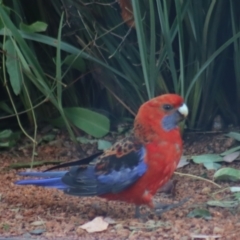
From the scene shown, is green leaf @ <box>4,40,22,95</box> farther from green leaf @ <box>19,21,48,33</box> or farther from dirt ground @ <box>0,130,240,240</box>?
dirt ground @ <box>0,130,240,240</box>

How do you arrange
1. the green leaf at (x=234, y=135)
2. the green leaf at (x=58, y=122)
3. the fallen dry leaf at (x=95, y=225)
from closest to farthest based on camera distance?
the fallen dry leaf at (x=95, y=225)
the green leaf at (x=234, y=135)
the green leaf at (x=58, y=122)

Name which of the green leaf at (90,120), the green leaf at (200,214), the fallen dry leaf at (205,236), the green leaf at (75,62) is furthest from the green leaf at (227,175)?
the green leaf at (75,62)

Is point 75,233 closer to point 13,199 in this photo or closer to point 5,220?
point 5,220

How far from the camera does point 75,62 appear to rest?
392 centimetres

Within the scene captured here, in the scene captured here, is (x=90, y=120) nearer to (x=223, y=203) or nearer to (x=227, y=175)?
(x=227, y=175)

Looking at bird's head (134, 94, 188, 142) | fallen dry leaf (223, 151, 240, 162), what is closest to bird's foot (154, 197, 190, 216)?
bird's head (134, 94, 188, 142)

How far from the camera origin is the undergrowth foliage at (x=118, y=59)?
3518 millimetres

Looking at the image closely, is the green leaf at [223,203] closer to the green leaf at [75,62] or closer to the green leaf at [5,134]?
the green leaf at [75,62]

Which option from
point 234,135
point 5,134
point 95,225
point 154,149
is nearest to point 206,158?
point 234,135

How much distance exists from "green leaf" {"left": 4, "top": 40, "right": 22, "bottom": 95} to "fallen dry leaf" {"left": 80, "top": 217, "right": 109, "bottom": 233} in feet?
3.49

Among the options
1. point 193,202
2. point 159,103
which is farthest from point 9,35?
point 193,202

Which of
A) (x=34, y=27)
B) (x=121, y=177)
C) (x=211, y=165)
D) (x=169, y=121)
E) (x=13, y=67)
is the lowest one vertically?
(x=211, y=165)

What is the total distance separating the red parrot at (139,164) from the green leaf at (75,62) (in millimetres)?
971

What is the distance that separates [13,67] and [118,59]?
546 millimetres
